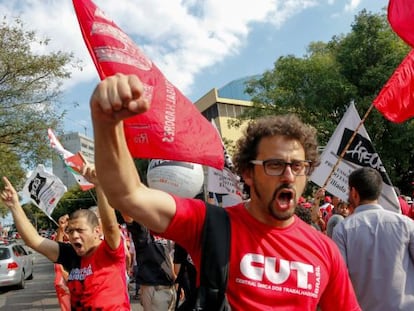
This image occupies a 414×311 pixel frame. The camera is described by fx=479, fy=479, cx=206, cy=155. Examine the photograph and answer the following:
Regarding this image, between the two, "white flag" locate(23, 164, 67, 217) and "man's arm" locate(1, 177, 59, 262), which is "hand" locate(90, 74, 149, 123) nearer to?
"man's arm" locate(1, 177, 59, 262)

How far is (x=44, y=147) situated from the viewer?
1928 cm

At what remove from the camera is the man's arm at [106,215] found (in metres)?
2.98

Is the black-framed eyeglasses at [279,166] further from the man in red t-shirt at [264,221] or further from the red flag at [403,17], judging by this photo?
the red flag at [403,17]

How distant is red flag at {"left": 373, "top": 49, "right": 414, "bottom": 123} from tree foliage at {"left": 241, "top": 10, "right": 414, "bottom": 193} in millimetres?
14697

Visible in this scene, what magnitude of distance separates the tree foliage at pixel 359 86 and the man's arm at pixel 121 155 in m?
18.9

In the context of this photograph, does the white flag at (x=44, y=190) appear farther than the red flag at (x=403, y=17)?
Yes

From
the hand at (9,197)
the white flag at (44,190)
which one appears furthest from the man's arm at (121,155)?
the white flag at (44,190)

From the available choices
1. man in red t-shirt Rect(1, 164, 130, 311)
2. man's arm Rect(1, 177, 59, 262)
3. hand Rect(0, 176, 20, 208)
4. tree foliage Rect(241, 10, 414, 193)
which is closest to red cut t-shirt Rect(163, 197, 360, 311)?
man in red t-shirt Rect(1, 164, 130, 311)

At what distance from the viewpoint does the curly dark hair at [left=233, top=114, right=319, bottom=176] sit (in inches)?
82.4

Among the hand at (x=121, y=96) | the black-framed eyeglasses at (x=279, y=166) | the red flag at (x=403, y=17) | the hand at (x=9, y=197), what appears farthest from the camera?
the red flag at (x=403, y=17)

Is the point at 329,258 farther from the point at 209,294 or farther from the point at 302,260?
the point at 209,294

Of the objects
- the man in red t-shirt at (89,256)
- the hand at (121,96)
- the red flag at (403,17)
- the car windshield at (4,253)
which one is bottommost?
the car windshield at (4,253)

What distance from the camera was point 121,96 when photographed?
1.35 m

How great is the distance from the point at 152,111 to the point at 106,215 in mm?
963
